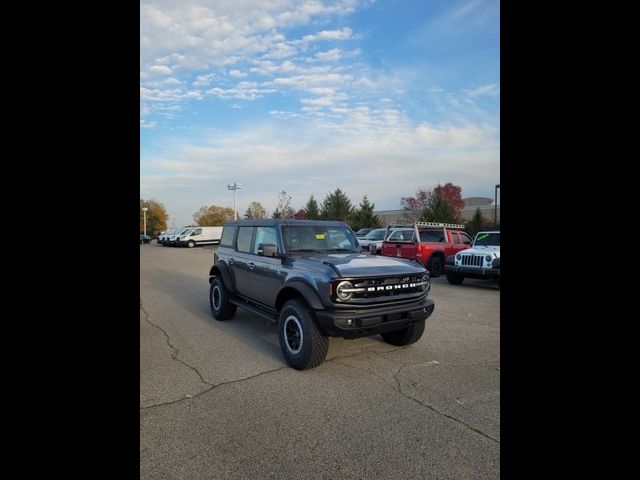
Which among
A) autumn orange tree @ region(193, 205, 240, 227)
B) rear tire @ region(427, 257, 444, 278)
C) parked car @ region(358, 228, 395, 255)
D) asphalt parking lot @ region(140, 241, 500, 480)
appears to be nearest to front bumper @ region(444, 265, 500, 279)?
rear tire @ region(427, 257, 444, 278)

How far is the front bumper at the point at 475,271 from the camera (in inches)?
424

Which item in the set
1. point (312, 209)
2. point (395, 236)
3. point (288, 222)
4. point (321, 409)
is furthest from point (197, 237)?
point (321, 409)

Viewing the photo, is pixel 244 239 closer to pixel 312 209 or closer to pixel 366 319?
pixel 366 319

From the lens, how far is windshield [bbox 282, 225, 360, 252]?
584 cm

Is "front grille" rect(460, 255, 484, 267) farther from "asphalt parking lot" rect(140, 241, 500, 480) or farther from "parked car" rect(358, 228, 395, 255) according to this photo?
"parked car" rect(358, 228, 395, 255)

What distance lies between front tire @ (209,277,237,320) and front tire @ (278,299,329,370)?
246cm

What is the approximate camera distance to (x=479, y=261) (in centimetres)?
1113

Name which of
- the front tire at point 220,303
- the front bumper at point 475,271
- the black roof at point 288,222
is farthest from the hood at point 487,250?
the front tire at point 220,303
